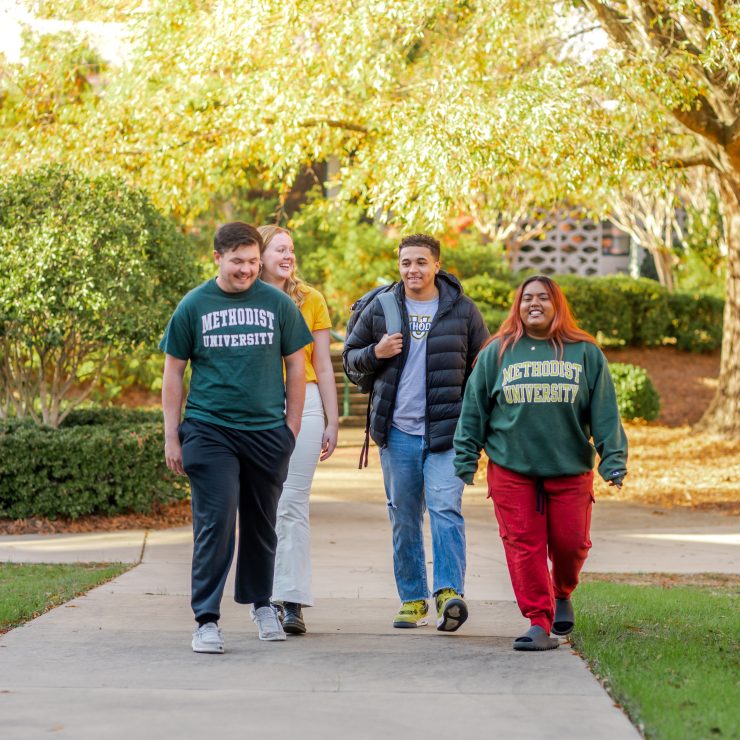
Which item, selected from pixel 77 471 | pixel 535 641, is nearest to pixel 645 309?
pixel 77 471

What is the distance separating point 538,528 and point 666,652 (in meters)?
0.73

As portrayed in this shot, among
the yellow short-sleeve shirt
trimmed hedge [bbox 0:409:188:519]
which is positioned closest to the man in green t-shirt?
the yellow short-sleeve shirt

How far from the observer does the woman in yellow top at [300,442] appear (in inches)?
226

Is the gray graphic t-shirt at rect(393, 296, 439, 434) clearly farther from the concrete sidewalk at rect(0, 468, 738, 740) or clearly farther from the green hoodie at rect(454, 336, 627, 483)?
the concrete sidewalk at rect(0, 468, 738, 740)

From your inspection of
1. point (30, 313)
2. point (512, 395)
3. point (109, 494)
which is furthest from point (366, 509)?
point (512, 395)

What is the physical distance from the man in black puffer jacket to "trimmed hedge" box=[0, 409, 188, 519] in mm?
4050

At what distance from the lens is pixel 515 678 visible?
187 inches

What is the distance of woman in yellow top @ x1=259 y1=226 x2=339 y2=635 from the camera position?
18.8ft

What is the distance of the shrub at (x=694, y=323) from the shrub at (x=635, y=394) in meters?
4.49

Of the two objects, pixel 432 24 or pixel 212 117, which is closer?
pixel 432 24

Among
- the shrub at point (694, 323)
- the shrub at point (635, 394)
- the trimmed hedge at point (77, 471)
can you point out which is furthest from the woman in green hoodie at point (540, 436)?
the shrub at point (694, 323)

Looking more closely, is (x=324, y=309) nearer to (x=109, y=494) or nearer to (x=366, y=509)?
(x=109, y=494)

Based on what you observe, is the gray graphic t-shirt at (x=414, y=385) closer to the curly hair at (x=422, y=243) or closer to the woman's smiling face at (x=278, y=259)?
the curly hair at (x=422, y=243)

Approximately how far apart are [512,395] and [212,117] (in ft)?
30.8
